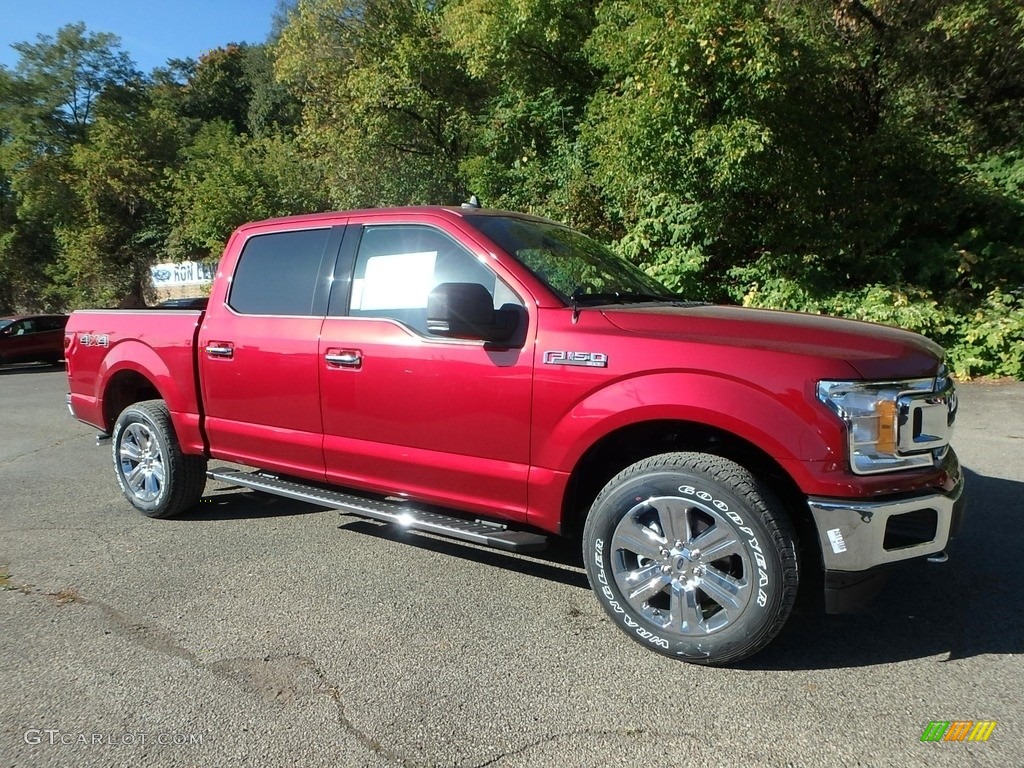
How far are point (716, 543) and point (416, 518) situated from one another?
1525 mm

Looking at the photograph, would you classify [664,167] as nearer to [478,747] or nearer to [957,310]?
[957,310]

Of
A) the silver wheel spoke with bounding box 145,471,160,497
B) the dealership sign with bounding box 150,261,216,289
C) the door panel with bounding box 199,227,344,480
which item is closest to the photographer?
the door panel with bounding box 199,227,344,480

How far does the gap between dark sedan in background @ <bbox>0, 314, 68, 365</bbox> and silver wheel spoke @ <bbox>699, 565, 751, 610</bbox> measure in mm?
20976

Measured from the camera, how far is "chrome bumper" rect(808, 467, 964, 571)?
2771 millimetres

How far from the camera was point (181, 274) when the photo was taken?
92.3ft

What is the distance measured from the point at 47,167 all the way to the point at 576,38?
2454 cm

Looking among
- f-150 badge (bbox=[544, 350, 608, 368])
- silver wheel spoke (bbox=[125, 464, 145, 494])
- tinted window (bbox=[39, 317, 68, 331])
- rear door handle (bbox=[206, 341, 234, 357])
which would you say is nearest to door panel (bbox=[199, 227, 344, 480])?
rear door handle (bbox=[206, 341, 234, 357])

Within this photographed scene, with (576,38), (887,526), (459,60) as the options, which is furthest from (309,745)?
(459,60)

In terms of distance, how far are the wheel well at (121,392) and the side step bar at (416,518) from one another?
1.45 metres

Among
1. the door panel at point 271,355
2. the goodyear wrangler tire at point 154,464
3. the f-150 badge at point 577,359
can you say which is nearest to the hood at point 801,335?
the f-150 badge at point 577,359

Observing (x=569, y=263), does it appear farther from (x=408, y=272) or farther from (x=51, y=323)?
(x=51, y=323)

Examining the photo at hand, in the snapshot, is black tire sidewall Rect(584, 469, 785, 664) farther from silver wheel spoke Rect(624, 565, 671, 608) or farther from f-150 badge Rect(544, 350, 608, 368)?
f-150 badge Rect(544, 350, 608, 368)

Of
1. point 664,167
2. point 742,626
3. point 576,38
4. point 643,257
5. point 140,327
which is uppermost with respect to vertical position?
point 576,38

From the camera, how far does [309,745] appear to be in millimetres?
2629
